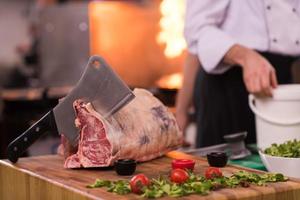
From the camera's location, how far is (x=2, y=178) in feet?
5.54

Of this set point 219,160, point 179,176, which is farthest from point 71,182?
point 219,160

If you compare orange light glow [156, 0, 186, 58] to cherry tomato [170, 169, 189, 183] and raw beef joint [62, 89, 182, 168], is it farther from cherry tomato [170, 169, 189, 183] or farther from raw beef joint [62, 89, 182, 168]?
cherry tomato [170, 169, 189, 183]

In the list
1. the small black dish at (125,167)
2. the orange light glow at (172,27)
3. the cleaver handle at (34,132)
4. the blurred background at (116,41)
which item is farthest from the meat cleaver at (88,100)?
the orange light glow at (172,27)

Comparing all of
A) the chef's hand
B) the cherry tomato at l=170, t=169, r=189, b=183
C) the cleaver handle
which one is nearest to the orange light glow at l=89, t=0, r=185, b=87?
the chef's hand

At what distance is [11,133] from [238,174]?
3878 mm

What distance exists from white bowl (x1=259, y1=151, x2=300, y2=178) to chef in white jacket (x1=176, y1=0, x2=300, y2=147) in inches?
12.0

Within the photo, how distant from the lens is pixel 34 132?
1621 millimetres

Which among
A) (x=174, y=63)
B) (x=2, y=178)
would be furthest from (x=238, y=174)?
(x=174, y=63)

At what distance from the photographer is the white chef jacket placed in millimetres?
2152

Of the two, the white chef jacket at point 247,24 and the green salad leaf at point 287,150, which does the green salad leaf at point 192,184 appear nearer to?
the green salad leaf at point 287,150

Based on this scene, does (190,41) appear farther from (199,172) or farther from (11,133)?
(11,133)

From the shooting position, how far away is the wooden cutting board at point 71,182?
4.29 feet

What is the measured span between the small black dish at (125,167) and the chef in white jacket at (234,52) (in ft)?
1.82

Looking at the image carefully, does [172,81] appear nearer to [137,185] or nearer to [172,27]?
[172,27]
